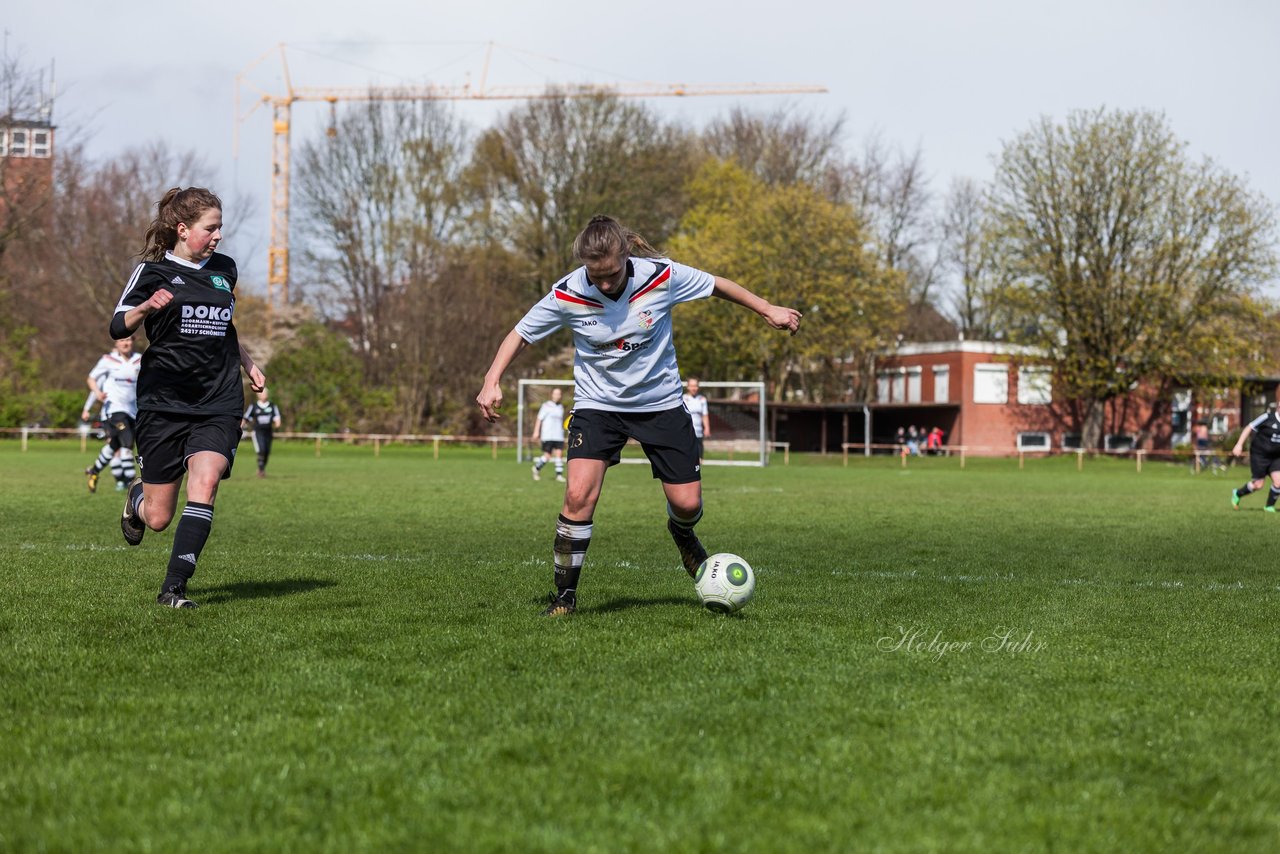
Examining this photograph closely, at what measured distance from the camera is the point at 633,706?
4516 mm

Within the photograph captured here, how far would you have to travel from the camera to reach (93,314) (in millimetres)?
56250

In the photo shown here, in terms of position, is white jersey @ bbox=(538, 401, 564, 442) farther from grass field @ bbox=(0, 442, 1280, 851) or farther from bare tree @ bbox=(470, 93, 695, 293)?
bare tree @ bbox=(470, 93, 695, 293)

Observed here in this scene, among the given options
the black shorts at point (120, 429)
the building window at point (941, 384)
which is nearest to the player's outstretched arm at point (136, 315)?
the black shorts at point (120, 429)

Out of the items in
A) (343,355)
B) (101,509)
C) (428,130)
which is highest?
(428,130)

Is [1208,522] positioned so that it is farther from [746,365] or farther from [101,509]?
[746,365]

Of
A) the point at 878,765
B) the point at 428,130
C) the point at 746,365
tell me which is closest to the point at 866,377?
the point at 746,365

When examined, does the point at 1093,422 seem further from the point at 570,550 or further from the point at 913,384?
the point at 570,550

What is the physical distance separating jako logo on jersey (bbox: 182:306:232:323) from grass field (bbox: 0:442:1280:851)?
1600 millimetres

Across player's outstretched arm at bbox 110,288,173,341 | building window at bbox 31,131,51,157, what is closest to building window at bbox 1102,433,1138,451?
building window at bbox 31,131,51,157

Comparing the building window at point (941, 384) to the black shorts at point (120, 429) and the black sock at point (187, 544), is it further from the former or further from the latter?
the black sock at point (187, 544)

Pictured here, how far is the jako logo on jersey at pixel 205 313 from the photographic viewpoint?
697 centimetres

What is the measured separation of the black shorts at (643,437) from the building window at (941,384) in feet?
176

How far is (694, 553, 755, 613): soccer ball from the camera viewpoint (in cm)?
661

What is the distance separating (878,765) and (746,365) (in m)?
50.6
